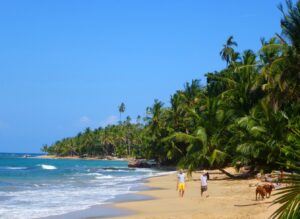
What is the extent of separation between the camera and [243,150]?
91.9 ft

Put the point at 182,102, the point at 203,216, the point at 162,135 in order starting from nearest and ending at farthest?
the point at 203,216 < the point at 182,102 < the point at 162,135

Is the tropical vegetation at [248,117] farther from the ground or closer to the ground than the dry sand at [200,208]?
farther from the ground

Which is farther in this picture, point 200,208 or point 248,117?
point 248,117

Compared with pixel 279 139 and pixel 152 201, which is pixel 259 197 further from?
pixel 279 139

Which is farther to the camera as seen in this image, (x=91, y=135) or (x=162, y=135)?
(x=91, y=135)

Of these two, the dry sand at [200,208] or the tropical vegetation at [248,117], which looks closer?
the dry sand at [200,208]

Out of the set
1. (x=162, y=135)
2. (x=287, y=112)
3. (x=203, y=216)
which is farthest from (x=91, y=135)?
(x=203, y=216)

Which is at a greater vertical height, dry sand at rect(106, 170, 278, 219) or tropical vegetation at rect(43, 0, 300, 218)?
tropical vegetation at rect(43, 0, 300, 218)

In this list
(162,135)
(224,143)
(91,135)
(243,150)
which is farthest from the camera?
(91,135)

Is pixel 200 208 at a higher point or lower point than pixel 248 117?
lower

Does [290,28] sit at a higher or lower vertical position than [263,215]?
higher

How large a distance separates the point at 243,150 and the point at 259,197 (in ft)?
33.1

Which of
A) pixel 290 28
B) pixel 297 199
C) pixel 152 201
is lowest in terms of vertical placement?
pixel 152 201

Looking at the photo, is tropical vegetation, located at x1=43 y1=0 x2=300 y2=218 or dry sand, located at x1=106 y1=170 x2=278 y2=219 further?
tropical vegetation, located at x1=43 y1=0 x2=300 y2=218
